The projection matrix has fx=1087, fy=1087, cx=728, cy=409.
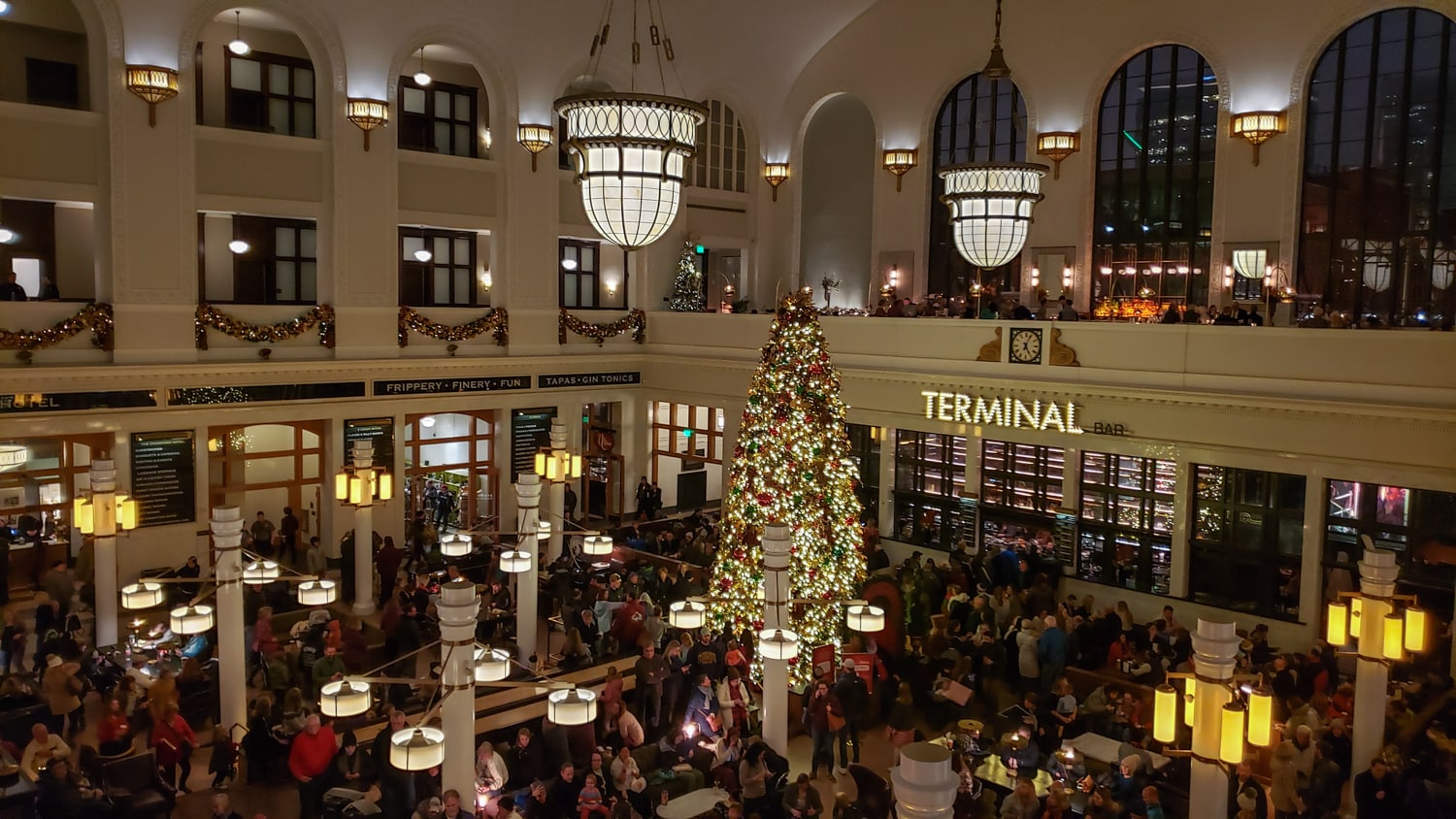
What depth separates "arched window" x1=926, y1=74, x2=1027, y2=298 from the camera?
20047 millimetres

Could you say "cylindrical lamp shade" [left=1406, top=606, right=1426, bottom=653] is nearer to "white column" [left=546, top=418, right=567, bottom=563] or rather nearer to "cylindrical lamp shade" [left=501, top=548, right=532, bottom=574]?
"cylindrical lamp shade" [left=501, top=548, right=532, bottom=574]

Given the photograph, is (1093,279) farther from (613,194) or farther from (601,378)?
(613,194)

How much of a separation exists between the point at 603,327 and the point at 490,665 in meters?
13.7

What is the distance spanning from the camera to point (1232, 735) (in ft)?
24.1

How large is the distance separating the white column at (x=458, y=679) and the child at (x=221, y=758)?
2.85 metres

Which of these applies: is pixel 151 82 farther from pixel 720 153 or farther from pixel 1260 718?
pixel 1260 718

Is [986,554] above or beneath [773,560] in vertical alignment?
beneath

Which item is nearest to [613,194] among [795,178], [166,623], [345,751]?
[345,751]

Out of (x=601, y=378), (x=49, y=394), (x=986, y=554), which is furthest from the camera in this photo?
(x=601, y=378)

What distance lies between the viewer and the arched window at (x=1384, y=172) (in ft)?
50.6

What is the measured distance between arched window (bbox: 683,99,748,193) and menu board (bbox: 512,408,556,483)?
5.96m

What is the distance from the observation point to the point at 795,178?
23.5m

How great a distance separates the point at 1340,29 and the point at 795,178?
1068 centimetres

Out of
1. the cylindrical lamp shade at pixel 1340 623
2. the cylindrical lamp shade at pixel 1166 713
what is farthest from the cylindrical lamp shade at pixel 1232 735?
the cylindrical lamp shade at pixel 1340 623
